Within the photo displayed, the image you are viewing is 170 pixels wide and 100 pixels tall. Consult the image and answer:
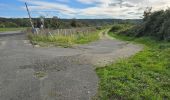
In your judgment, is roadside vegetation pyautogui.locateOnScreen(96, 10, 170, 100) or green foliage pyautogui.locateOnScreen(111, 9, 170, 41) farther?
green foliage pyautogui.locateOnScreen(111, 9, 170, 41)

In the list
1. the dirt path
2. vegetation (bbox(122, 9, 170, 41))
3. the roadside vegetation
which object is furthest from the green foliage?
the dirt path

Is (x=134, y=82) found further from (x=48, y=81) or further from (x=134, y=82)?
(x=48, y=81)

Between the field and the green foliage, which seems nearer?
the field

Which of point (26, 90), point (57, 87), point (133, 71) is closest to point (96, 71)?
point (133, 71)

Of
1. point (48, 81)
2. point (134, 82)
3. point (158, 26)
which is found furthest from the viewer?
point (158, 26)

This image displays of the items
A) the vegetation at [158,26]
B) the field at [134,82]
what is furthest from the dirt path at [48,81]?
the vegetation at [158,26]

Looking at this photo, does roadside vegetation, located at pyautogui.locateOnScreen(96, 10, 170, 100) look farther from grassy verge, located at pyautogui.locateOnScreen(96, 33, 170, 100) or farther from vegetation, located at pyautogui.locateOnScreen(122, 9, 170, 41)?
vegetation, located at pyautogui.locateOnScreen(122, 9, 170, 41)

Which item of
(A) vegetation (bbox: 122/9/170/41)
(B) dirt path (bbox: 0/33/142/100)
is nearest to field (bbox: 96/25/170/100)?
(B) dirt path (bbox: 0/33/142/100)

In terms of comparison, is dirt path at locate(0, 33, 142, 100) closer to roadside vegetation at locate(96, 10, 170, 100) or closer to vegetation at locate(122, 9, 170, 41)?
roadside vegetation at locate(96, 10, 170, 100)

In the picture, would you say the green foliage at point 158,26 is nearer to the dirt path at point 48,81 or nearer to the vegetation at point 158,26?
the vegetation at point 158,26

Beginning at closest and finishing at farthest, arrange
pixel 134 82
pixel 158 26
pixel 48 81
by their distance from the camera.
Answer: pixel 134 82 → pixel 48 81 → pixel 158 26

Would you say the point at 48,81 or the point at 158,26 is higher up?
the point at 158,26

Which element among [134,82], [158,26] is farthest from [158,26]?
[134,82]

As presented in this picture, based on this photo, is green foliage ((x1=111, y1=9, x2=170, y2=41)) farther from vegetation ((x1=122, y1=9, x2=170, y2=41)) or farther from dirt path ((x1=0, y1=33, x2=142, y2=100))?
dirt path ((x1=0, y1=33, x2=142, y2=100))
